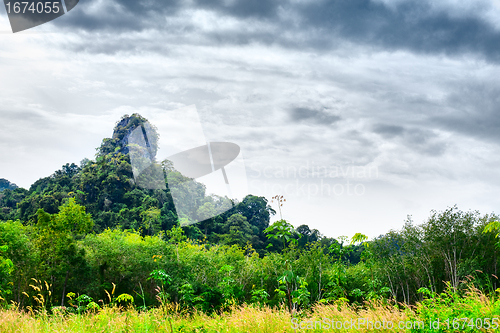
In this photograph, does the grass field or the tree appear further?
the tree

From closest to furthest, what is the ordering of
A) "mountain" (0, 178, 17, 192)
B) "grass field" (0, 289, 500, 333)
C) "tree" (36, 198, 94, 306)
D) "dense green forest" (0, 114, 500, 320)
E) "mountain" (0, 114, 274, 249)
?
"grass field" (0, 289, 500, 333) → "dense green forest" (0, 114, 500, 320) → "tree" (36, 198, 94, 306) → "mountain" (0, 114, 274, 249) → "mountain" (0, 178, 17, 192)

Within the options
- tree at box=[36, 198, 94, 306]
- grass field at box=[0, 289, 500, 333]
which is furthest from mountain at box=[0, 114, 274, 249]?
grass field at box=[0, 289, 500, 333]

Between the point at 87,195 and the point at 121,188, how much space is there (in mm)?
3737

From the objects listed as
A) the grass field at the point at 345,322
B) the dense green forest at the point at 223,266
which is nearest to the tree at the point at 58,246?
the dense green forest at the point at 223,266

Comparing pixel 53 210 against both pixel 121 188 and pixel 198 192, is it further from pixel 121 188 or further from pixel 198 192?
pixel 198 192

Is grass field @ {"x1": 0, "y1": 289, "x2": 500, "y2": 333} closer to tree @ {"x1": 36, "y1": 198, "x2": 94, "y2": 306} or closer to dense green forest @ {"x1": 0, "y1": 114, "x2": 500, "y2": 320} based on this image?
dense green forest @ {"x1": 0, "y1": 114, "x2": 500, "y2": 320}

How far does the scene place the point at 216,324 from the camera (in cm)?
484

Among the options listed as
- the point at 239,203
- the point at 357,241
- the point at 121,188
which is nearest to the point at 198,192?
the point at 239,203

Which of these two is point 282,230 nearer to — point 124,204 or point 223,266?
point 223,266

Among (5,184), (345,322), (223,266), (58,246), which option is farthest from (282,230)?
(5,184)

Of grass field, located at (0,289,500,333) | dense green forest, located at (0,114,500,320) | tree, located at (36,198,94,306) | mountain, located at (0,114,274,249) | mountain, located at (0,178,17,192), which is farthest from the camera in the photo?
mountain, located at (0,178,17,192)

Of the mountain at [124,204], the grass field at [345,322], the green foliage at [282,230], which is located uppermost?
the green foliage at [282,230]

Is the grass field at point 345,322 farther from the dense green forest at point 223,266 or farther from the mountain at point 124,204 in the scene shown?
the mountain at point 124,204

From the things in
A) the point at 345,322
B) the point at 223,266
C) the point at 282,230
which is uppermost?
the point at 282,230
